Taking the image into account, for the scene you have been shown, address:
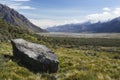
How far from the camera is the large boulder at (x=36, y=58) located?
1677cm

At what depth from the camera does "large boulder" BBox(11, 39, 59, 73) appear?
660 inches

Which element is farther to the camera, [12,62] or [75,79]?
[12,62]

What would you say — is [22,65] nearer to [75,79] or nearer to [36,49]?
[36,49]

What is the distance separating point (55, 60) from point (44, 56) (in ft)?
2.34

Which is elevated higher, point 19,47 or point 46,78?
point 19,47

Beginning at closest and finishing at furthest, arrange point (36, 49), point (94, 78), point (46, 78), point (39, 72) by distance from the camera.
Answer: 1. point (94, 78)
2. point (46, 78)
3. point (39, 72)
4. point (36, 49)

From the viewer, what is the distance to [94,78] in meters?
12.8

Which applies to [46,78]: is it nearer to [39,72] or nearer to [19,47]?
[39,72]

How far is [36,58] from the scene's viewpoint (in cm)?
1692

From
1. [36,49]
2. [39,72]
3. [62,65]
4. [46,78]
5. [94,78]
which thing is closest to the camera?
[94,78]

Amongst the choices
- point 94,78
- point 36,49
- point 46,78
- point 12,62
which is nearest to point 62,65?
point 36,49

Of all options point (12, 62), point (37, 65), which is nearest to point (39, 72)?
point (37, 65)

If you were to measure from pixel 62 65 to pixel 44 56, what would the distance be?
113 inches

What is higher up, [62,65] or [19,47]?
[19,47]
